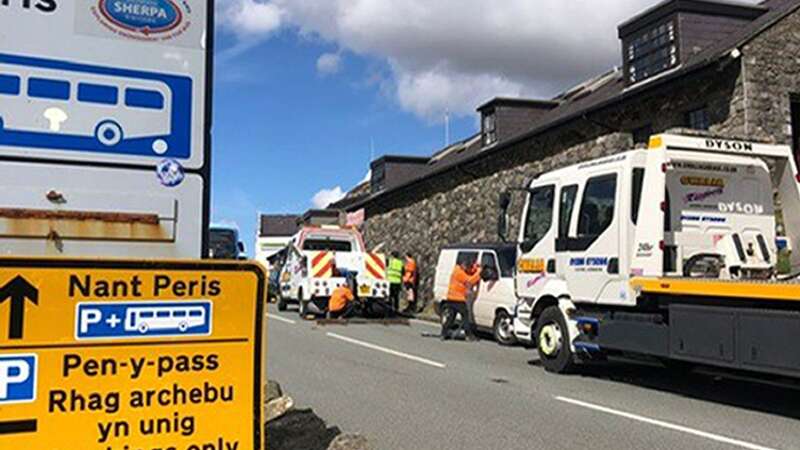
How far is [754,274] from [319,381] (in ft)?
19.3

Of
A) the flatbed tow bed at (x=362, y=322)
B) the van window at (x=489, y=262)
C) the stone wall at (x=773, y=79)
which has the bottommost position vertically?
the flatbed tow bed at (x=362, y=322)

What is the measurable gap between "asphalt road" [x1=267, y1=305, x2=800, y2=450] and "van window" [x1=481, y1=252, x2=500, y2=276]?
2410 mm

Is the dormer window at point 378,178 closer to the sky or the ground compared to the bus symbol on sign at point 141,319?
closer to the sky

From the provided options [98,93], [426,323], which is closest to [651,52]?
[426,323]

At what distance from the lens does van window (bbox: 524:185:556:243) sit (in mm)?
11508

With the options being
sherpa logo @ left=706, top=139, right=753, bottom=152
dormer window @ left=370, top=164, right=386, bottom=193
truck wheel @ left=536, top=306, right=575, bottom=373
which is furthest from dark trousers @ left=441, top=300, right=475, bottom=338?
dormer window @ left=370, top=164, right=386, bottom=193

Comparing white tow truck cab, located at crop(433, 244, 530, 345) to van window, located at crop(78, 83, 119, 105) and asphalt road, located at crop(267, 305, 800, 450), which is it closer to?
asphalt road, located at crop(267, 305, 800, 450)

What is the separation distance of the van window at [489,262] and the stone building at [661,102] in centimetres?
443

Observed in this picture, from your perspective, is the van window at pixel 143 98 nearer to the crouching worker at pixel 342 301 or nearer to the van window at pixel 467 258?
the van window at pixel 467 258

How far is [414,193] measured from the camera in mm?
32031

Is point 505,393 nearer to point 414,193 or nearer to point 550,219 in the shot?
point 550,219

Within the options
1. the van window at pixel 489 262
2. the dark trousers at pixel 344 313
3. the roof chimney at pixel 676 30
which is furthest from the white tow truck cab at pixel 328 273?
the roof chimney at pixel 676 30

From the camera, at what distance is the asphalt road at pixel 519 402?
6984 millimetres

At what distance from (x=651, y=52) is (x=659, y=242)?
9.84 metres
